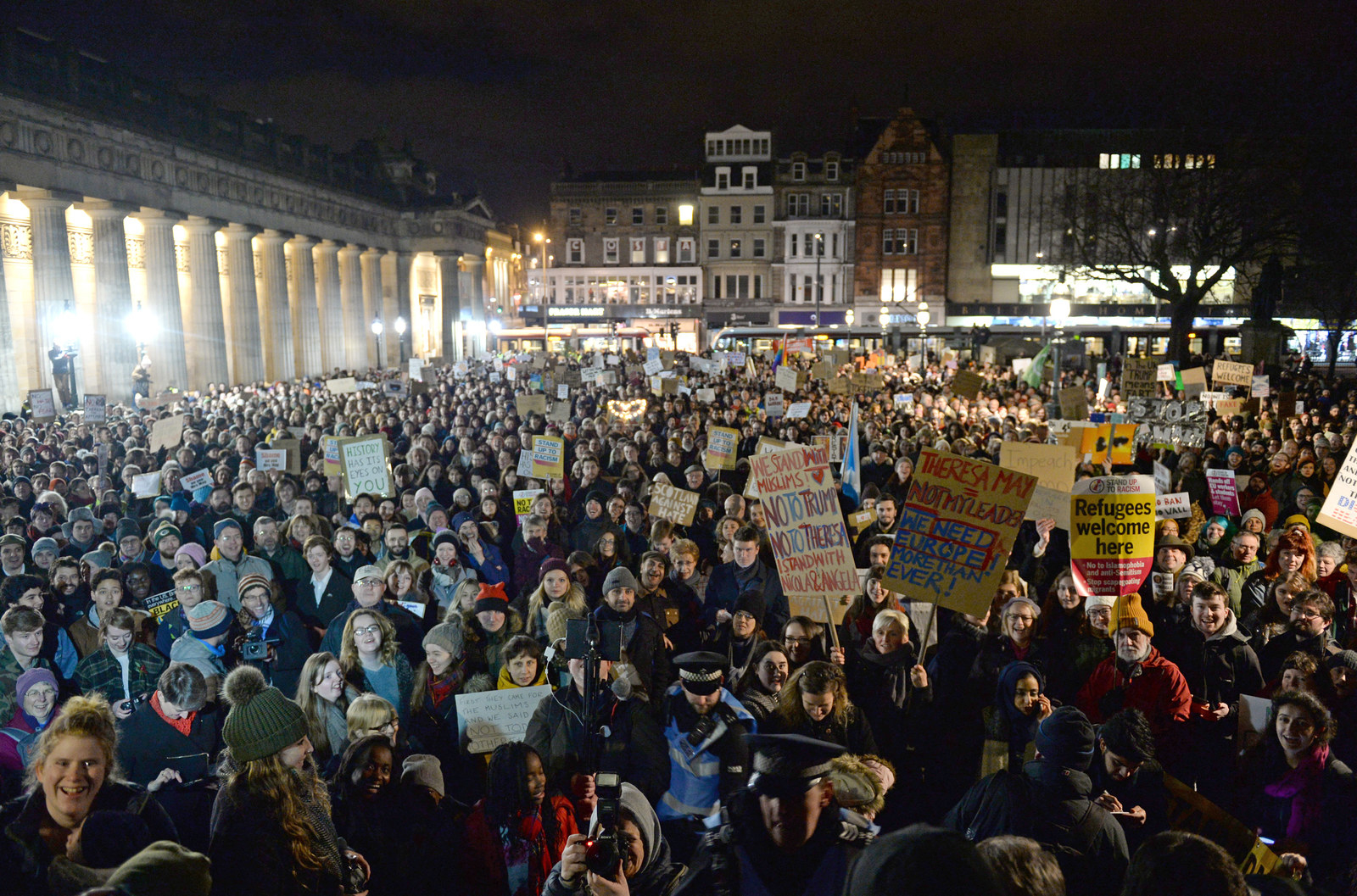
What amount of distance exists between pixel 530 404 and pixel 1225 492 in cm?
1183

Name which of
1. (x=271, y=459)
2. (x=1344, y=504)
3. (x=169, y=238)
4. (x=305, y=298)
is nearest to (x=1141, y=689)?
(x=1344, y=504)

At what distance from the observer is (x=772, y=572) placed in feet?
26.8

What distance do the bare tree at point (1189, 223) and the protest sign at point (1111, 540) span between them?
1380 inches

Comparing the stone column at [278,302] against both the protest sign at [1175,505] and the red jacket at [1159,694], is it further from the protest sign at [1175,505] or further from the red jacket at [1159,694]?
the red jacket at [1159,694]

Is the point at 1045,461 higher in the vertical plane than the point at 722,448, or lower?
higher

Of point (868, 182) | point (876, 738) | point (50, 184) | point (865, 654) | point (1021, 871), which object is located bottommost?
point (876, 738)

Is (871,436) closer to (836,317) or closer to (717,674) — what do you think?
(717,674)

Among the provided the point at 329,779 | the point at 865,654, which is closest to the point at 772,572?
the point at 865,654

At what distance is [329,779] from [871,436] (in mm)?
10734

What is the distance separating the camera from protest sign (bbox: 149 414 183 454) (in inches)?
583

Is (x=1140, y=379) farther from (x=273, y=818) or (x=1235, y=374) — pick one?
(x=273, y=818)

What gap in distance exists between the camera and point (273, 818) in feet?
11.6

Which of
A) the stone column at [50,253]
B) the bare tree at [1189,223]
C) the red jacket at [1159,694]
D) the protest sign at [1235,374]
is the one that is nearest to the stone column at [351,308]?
the stone column at [50,253]

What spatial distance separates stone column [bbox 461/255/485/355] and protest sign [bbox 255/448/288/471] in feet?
202
